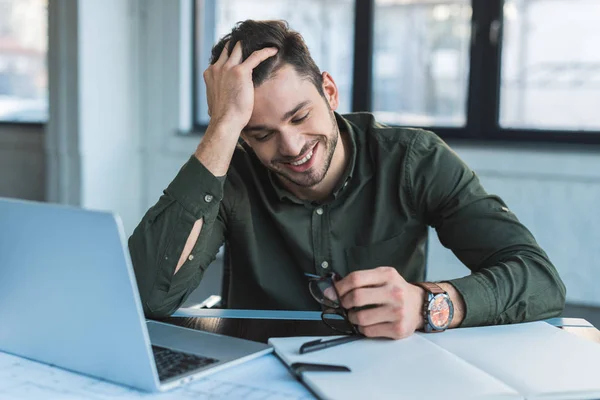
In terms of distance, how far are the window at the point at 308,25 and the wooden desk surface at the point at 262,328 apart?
262cm

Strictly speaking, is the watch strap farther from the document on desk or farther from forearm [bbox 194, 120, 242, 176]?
forearm [bbox 194, 120, 242, 176]

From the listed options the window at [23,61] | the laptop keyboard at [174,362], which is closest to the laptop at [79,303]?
the laptop keyboard at [174,362]

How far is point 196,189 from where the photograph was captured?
1300 millimetres

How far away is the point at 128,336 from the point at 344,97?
308 centimetres

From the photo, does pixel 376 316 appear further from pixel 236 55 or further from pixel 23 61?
pixel 23 61

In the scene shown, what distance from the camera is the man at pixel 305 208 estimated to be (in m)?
1.27

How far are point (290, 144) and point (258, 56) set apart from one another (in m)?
0.19

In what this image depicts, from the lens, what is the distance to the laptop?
2.53 ft

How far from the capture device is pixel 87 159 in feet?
12.7

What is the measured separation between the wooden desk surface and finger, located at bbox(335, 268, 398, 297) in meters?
0.09

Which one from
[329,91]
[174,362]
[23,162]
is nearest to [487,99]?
[329,91]

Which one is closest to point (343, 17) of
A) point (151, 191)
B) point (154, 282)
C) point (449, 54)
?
point (449, 54)

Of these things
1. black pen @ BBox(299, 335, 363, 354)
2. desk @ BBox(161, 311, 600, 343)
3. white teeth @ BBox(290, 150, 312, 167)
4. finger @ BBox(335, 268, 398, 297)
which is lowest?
desk @ BBox(161, 311, 600, 343)

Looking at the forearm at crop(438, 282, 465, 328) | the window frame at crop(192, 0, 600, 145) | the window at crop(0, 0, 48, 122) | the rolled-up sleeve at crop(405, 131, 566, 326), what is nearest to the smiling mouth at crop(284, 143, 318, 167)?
the rolled-up sleeve at crop(405, 131, 566, 326)
